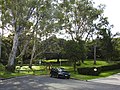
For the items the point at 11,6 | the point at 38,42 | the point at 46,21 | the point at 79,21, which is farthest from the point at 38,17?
the point at 79,21

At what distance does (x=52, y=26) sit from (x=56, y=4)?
5.36 meters

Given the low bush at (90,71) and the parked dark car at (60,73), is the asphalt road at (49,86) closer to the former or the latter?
the parked dark car at (60,73)

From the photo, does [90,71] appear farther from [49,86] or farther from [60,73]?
[49,86]

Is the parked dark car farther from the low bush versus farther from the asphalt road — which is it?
the asphalt road

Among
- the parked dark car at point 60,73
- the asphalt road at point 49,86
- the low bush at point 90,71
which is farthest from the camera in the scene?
the low bush at point 90,71

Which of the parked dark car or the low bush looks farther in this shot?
the low bush

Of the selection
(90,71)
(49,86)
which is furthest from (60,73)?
(49,86)

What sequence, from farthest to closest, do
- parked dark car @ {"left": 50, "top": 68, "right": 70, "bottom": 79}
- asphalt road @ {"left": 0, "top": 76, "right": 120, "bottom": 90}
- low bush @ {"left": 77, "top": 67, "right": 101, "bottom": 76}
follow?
low bush @ {"left": 77, "top": 67, "right": 101, "bottom": 76} → parked dark car @ {"left": 50, "top": 68, "right": 70, "bottom": 79} → asphalt road @ {"left": 0, "top": 76, "right": 120, "bottom": 90}

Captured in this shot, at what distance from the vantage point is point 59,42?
2707 inches

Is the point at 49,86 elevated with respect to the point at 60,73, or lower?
lower

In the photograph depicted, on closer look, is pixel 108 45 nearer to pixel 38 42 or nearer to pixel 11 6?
pixel 38 42

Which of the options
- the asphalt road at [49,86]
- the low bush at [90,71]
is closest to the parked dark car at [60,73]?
the low bush at [90,71]

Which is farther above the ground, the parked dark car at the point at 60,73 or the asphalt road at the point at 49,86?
the parked dark car at the point at 60,73

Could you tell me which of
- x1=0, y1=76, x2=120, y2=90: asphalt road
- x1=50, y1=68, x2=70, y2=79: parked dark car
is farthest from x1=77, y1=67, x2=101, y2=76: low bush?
x1=0, y1=76, x2=120, y2=90: asphalt road
